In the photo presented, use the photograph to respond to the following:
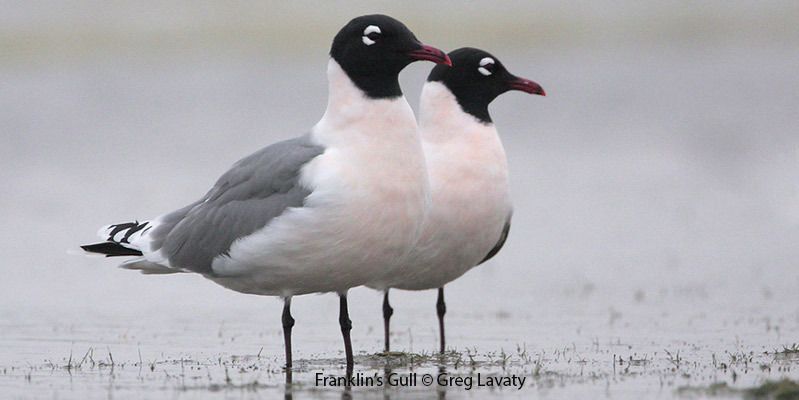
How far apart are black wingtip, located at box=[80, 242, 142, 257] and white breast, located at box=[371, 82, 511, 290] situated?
1667mm

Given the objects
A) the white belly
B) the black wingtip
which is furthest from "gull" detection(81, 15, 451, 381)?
the black wingtip

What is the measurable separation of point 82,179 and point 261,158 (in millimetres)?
11850

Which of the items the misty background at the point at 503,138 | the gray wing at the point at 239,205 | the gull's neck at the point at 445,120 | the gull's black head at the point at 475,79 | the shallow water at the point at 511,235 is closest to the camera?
the gray wing at the point at 239,205

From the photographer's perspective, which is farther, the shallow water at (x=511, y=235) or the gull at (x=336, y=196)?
the shallow water at (x=511, y=235)

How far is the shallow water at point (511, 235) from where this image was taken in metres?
8.70

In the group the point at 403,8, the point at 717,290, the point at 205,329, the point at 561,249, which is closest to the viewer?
the point at 205,329

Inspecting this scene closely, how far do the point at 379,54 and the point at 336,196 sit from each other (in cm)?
99

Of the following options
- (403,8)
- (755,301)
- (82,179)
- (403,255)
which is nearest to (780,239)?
(755,301)

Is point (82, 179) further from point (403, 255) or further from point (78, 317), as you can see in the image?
point (403, 255)

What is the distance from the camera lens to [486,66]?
10.4 meters

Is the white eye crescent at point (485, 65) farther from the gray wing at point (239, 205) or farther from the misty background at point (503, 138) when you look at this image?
the gray wing at point (239, 205)

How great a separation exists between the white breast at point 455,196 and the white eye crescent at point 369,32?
5.10ft

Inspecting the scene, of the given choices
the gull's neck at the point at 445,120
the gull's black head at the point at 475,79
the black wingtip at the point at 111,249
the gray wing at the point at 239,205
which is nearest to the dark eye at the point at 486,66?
the gull's black head at the point at 475,79

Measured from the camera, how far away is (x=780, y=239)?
50.0 ft
